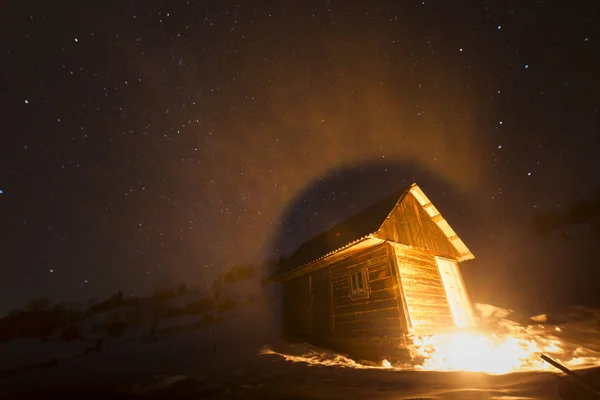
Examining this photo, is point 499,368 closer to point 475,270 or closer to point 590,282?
point 475,270

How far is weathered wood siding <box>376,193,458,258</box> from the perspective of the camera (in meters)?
11.4

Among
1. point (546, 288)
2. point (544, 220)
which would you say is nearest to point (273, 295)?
point (546, 288)

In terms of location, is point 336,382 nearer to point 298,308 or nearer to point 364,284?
point 364,284

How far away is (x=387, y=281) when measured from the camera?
432 inches

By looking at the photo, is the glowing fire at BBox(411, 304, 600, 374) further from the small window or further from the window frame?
the small window

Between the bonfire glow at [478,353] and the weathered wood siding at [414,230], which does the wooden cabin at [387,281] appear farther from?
the bonfire glow at [478,353]

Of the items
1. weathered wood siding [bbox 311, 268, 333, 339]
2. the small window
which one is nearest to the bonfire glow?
the small window

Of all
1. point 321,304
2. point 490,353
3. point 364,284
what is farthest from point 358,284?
point 490,353

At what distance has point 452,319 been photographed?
1236cm

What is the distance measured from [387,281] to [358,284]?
5.45 feet

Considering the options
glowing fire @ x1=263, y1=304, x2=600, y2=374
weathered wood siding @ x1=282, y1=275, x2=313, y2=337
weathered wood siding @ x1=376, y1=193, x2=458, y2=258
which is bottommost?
glowing fire @ x1=263, y1=304, x2=600, y2=374

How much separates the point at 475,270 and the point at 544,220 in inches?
1090

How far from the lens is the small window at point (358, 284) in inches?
467

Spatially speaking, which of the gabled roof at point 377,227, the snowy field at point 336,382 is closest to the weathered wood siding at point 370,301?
the gabled roof at point 377,227
